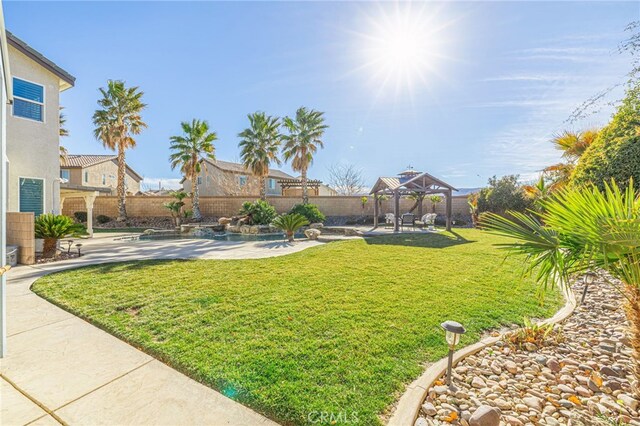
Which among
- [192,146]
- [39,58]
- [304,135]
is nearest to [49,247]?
[39,58]

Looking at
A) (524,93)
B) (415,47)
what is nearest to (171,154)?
(415,47)

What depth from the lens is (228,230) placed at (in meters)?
16.3

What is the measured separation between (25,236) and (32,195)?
3.19 metres

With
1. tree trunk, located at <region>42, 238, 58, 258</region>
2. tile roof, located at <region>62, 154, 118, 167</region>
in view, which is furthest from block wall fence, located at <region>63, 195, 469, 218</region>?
tree trunk, located at <region>42, 238, 58, 258</region>

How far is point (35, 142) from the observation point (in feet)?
31.7

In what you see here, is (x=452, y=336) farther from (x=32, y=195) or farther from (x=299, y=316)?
(x=32, y=195)

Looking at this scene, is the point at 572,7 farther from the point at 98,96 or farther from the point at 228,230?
the point at 98,96

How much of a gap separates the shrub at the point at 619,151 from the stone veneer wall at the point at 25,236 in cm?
1463

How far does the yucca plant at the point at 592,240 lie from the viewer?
191 cm

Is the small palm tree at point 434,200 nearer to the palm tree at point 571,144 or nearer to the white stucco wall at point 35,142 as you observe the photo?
the palm tree at point 571,144

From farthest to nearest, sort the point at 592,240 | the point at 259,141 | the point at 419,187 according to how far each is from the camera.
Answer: the point at 259,141 → the point at 419,187 → the point at 592,240

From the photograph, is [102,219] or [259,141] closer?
[102,219]

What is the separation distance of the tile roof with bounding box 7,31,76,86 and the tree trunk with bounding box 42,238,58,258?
6.74 meters

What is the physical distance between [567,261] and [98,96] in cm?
Answer: 2634
